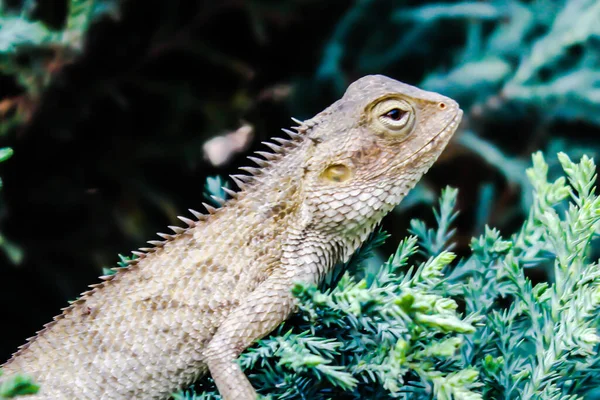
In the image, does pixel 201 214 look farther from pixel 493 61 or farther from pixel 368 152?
pixel 493 61

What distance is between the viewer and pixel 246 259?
141 cm

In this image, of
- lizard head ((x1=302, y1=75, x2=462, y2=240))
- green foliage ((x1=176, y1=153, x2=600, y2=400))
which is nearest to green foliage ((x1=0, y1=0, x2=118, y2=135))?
lizard head ((x1=302, y1=75, x2=462, y2=240))

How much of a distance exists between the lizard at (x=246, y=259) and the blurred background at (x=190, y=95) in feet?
3.43

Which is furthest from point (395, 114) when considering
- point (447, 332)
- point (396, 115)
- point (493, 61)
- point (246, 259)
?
point (493, 61)

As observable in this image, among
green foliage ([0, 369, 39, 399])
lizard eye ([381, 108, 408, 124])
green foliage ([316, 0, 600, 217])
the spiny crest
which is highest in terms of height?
green foliage ([316, 0, 600, 217])

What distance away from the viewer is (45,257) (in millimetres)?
2609

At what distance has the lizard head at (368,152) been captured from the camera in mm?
1427

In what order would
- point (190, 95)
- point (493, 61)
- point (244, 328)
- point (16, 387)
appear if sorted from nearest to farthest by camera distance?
point (16, 387) < point (244, 328) < point (190, 95) < point (493, 61)

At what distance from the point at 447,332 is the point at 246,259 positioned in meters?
0.52

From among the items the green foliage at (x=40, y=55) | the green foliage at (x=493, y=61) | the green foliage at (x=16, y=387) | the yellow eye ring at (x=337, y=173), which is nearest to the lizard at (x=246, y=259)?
the yellow eye ring at (x=337, y=173)

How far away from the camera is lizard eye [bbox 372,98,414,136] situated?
1461 mm

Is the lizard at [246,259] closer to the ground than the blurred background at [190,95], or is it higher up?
closer to the ground

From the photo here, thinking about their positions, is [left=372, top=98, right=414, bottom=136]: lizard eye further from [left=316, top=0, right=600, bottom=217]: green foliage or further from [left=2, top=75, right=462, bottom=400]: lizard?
[left=316, top=0, right=600, bottom=217]: green foliage

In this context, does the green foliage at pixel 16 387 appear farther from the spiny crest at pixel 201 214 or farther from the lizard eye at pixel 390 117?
the lizard eye at pixel 390 117
